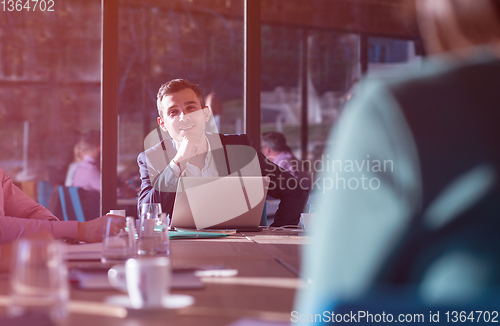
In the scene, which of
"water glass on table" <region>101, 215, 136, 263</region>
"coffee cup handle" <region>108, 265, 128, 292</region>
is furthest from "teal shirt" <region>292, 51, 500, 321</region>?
"water glass on table" <region>101, 215, 136, 263</region>

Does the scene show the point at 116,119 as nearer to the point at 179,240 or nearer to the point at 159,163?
the point at 159,163

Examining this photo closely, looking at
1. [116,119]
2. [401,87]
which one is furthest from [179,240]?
[116,119]

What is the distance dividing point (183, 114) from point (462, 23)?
231cm

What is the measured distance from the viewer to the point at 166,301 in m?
0.96

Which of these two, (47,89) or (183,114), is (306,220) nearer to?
(183,114)

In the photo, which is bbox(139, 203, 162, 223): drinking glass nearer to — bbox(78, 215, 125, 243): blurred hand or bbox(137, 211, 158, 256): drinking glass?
bbox(78, 215, 125, 243): blurred hand

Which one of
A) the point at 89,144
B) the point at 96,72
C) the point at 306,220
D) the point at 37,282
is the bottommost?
the point at 306,220

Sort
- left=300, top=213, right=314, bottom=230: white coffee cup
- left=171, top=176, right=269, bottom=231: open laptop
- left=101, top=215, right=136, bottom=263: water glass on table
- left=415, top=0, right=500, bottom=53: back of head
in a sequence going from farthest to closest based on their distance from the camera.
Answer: left=300, top=213, right=314, bottom=230: white coffee cup
left=171, top=176, right=269, bottom=231: open laptop
left=101, top=215, right=136, bottom=263: water glass on table
left=415, top=0, right=500, bottom=53: back of head

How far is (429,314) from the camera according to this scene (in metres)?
0.92

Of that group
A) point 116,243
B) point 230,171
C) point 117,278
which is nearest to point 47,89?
point 230,171

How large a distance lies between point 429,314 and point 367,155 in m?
0.32

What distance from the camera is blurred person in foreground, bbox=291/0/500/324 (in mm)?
901

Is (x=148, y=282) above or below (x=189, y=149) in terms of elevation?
below

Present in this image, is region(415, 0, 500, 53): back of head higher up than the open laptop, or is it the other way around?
region(415, 0, 500, 53): back of head
